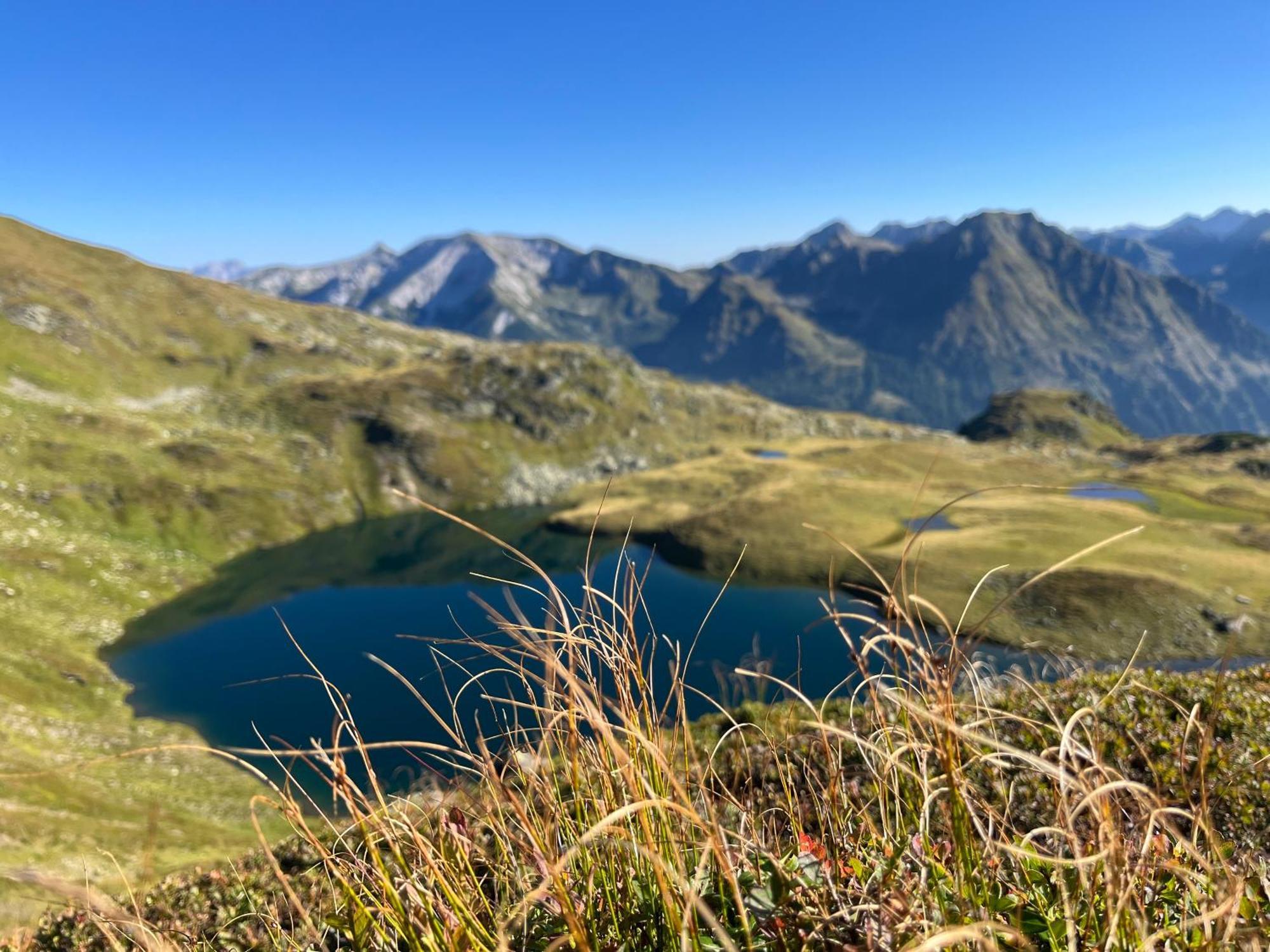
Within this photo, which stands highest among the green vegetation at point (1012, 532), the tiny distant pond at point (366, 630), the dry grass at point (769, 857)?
the dry grass at point (769, 857)

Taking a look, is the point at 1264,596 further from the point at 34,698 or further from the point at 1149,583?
the point at 34,698

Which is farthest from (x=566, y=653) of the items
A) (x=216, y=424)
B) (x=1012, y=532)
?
(x=216, y=424)

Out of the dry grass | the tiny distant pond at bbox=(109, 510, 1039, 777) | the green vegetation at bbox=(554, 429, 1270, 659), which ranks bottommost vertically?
the tiny distant pond at bbox=(109, 510, 1039, 777)

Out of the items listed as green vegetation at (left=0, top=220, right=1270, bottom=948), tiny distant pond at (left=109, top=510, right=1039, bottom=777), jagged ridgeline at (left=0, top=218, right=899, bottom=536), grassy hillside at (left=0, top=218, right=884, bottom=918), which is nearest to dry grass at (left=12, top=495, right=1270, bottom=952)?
green vegetation at (left=0, top=220, right=1270, bottom=948)

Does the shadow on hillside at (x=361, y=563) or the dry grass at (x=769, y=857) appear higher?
the dry grass at (x=769, y=857)

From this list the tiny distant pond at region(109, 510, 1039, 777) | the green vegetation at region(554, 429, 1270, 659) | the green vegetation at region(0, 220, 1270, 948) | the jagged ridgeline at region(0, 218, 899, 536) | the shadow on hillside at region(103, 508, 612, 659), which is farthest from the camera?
the jagged ridgeline at region(0, 218, 899, 536)

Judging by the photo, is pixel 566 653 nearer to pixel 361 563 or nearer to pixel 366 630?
pixel 366 630

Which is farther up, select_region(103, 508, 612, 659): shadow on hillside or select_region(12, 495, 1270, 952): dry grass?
select_region(12, 495, 1270, 952): dry grass

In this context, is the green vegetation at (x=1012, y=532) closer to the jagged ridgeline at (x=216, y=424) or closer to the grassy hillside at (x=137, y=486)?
the jagged ridgeline at (x=216, y=424)

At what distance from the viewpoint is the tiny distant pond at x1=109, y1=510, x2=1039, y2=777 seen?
229ft

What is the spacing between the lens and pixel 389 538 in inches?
5595

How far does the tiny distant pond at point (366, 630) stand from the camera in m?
69.9

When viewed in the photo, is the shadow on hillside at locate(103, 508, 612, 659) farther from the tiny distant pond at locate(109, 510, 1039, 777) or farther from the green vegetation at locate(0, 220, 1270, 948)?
the green vegetation at locate(0, 220, 1270, 948)

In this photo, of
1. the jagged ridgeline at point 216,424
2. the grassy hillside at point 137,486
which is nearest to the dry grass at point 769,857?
the grassy hillside at point 137,486
